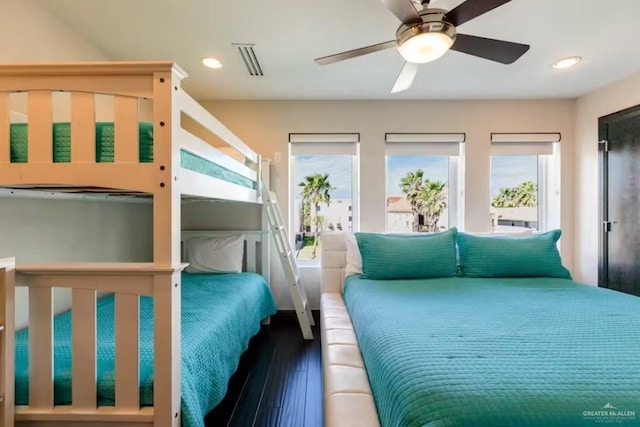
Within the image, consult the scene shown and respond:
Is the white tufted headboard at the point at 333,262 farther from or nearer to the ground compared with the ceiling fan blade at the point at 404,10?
nearer to the ground

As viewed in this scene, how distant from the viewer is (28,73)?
101cm

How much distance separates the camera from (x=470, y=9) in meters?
1.34

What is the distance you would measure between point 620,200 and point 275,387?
321cm

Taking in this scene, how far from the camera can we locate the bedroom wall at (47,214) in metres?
1.54

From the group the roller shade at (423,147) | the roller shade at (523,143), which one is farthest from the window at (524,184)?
the roller shade at (423,147)

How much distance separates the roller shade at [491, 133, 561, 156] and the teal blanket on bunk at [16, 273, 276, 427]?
2.80m

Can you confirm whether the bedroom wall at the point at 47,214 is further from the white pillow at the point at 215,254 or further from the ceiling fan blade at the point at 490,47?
the ceiling fan blade at the point at 490,47

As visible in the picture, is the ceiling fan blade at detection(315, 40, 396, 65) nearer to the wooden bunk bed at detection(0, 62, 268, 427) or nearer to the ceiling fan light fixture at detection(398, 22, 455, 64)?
the ceiling fan light fixture at detection(398, 22, 455, 64)

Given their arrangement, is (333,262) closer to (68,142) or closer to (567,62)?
(68,142)

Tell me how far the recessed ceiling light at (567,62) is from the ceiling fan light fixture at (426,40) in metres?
1.46

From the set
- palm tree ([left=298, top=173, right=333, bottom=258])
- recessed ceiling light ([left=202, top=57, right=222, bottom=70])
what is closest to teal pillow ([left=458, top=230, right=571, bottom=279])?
palm tree ([left=298, top=173, right=333, bottom=258])

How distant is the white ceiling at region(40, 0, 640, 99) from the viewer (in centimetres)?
175

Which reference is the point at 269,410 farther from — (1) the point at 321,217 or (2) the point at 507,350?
(1) the point at 321,217

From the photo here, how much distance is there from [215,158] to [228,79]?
1.42 metres
